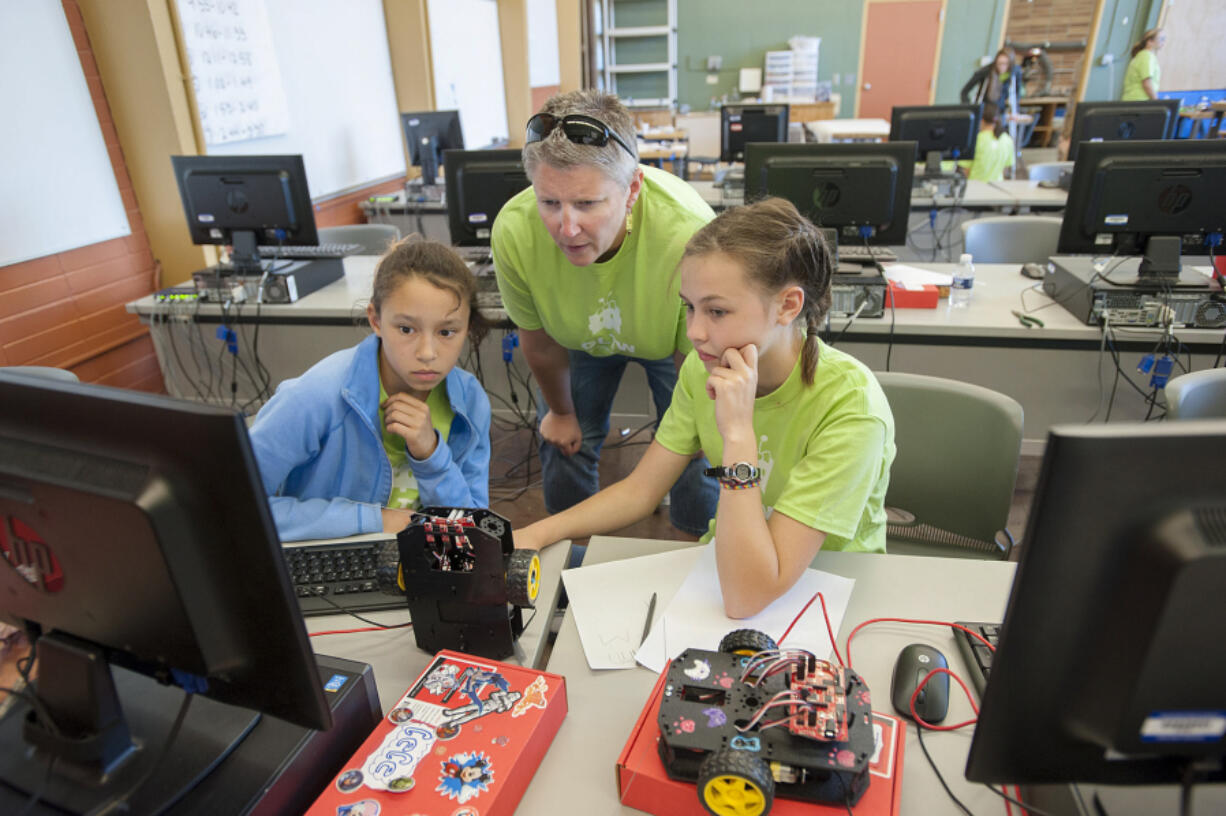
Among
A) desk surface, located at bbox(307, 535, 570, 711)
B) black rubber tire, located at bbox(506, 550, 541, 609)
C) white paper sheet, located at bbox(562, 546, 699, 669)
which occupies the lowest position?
desk surface, located at bbox(307, 535, 570, 711)

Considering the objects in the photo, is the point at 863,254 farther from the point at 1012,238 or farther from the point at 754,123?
the point at 754,123

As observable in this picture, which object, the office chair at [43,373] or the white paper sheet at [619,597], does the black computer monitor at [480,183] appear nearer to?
the office chair at [43,373]

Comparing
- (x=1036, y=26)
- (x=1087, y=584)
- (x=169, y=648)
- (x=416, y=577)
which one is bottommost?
(x=416, y=577)

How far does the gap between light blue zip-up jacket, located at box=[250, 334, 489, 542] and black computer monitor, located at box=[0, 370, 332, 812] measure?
495mm

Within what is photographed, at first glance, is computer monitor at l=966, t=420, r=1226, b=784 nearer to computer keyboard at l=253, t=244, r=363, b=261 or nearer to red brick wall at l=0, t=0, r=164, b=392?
computer keyboard at l=253, t=244, r=363, b=261

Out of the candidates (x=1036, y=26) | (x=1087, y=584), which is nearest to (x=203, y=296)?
(x=1087, y=584)

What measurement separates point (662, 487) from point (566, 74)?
7.25 m

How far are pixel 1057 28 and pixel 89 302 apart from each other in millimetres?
9276

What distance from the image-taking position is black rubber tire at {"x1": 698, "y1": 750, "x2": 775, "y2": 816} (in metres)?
0.64

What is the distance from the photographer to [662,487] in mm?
1264

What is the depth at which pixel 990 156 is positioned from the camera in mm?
4695

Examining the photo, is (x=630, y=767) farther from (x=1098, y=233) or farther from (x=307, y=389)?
(x=1098, y=233)

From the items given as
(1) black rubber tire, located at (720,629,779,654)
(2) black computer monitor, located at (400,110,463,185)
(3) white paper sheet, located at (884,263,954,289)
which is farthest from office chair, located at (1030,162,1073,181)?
(1) black rubber tire, located at (720,629,779,654)

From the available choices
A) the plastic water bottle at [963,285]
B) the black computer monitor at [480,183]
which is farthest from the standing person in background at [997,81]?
the black computer monitor at [480,183]
